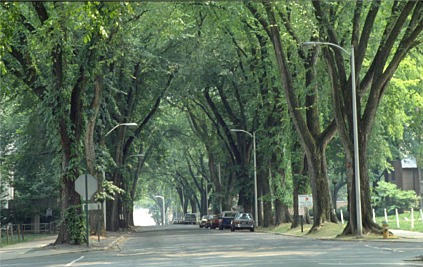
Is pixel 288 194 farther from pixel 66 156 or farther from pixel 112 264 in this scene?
pixel 112 264

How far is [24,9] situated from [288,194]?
26.0m

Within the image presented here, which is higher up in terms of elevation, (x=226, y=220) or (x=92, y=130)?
(x=92, y=130)

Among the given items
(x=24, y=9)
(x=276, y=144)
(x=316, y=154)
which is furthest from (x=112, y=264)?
(x=276, y=144)

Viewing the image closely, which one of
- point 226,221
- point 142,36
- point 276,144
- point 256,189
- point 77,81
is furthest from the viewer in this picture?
point 226,221

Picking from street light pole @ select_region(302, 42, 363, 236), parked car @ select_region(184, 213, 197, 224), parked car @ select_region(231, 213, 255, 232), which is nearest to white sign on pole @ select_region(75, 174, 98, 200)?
street light pole @ select_region(302, 42, 363, 236)

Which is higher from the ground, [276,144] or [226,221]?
[276,144]

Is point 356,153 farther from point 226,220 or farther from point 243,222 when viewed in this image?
point 226,220

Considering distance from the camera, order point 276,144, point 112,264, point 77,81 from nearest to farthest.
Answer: point 112,264, point 77,81, point 276,144

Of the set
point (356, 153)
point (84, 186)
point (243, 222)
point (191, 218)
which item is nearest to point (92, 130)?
point (84, 186)

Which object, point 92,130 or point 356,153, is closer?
point 356,153

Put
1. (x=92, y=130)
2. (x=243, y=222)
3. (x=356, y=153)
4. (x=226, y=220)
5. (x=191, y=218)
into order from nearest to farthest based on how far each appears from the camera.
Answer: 1. (x=356, y=153)
2. (x=92, y=130)
3. (x=243, y=222)
4. (x=226, y=220)
5. (x=191, y=218)

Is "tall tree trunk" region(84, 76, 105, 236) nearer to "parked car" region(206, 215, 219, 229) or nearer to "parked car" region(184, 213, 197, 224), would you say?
"parked car" region(206, 215, 219, 229)

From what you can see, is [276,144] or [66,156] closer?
[66,156]

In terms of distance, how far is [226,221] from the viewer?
70.1 metres
